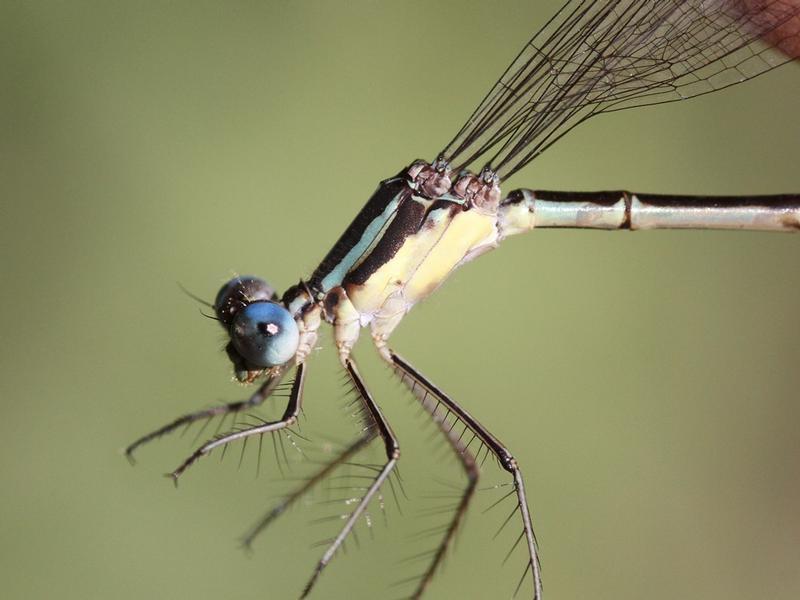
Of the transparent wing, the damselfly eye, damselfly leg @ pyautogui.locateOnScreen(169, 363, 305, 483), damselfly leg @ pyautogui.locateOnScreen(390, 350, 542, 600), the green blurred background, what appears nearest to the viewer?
damselfly leg @ pyautogui.locateOnScreen(169, 363, 305, 483)

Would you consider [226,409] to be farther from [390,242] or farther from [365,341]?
[365,341]

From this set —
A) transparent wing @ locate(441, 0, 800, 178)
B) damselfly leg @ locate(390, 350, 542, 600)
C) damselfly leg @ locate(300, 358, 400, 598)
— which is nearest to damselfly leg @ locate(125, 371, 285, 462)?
damselfly leg @ locate(300, 358, 400, 598)

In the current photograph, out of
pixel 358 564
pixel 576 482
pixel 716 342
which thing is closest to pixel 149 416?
pixel 358 564

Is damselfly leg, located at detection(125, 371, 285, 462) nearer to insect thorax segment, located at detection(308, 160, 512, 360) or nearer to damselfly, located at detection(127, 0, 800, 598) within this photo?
damselfly, located at detection(127, 0, 800, 598)

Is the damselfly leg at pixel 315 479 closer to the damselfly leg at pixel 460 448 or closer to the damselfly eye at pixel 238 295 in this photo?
the damselfly leg at pixel 460 448

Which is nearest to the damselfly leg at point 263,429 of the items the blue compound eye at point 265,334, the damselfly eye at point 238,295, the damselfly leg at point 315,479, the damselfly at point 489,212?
the damselfly at point 489,212

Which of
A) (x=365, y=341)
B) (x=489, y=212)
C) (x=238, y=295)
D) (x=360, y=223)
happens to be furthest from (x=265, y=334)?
(x=365, y=341)
